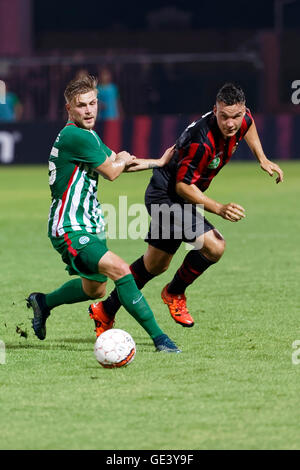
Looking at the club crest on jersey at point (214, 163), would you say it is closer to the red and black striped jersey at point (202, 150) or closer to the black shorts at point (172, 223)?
the red and black striped jersey at point (202, 150)

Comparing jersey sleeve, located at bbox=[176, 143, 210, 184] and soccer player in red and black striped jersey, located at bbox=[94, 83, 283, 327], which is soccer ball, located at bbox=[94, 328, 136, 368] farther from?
jersey sleeve, located at bbox=[176, 143, 210, 184]

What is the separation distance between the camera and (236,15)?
32844 mm

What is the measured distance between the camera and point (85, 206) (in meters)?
7.23

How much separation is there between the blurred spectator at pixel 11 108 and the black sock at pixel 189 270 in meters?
16.5

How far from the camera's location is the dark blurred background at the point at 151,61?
23.7 meters

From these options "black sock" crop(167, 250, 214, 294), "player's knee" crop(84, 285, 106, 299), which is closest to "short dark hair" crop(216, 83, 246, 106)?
"black sock" crop(167, 250, 214, 294)

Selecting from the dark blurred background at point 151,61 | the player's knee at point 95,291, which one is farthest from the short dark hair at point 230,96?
the dark blurred background at point 151,61

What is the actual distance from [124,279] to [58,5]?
88.6 feet

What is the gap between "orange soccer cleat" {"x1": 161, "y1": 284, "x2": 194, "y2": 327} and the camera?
8.01 meters

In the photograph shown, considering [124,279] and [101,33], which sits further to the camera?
[101,33]

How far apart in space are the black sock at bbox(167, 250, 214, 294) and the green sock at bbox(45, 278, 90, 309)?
892mm

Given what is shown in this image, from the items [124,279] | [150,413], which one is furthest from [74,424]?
[124,279]

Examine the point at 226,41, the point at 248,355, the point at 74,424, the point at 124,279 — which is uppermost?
the point at 226,41

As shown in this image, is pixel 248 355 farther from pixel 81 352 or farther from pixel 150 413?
pixel 150 413
